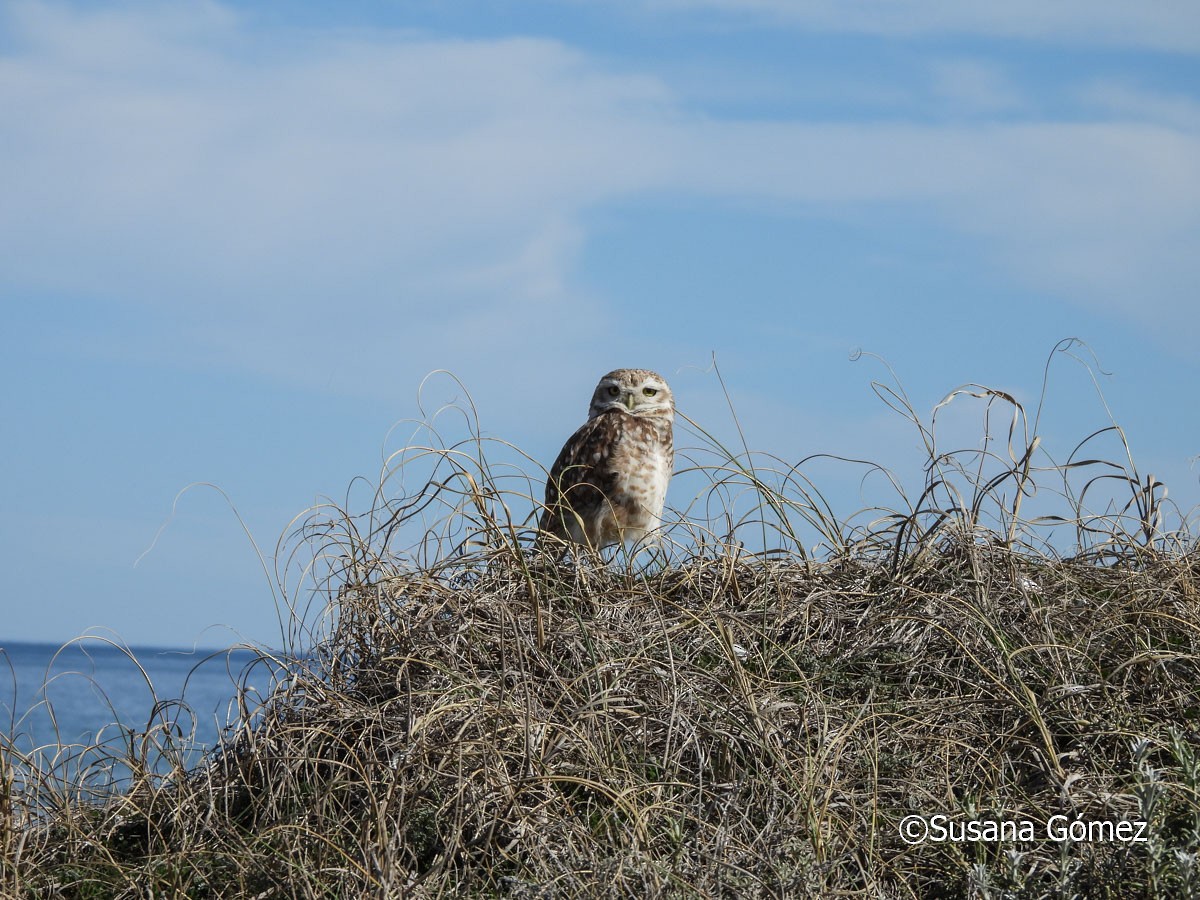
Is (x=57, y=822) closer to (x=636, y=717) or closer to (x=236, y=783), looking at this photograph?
(x=236, y=783)

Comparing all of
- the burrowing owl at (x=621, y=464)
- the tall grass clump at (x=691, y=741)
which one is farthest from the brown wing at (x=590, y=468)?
the tall grass clump at (x=691, y=741)

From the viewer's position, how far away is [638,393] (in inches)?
243

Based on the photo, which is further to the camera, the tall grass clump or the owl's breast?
the owl's breast

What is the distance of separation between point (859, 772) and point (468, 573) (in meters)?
1.54

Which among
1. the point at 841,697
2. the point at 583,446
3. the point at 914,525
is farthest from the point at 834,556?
the point at 583,446

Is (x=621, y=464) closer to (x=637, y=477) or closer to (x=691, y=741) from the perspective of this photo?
A: (x=637, y=477)

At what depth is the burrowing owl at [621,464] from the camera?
19.6ft

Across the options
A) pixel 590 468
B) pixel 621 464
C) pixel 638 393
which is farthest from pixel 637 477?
pixel 638 393

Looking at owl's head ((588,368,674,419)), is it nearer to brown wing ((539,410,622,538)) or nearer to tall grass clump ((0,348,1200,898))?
brown wing ((539,410,622,538))

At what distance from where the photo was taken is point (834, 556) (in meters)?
4.48

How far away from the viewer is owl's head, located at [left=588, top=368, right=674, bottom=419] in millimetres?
6168

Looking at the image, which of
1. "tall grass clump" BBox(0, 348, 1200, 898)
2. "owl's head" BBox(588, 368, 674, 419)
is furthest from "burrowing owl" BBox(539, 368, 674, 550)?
"tall grass clump" BBox(0, 348, 1200, 898)

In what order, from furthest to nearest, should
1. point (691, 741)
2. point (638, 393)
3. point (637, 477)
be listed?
point (638, 393) < point (637, 477) < point (691, 741)

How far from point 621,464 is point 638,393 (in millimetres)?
423
